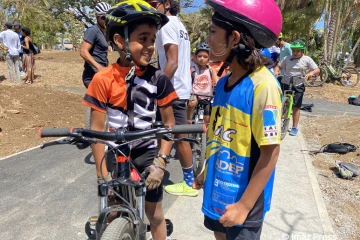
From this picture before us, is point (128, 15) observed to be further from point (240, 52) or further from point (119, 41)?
point (240, 52)

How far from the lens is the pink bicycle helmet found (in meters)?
1.82

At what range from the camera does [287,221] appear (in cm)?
373

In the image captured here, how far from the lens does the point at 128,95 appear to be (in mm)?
2322

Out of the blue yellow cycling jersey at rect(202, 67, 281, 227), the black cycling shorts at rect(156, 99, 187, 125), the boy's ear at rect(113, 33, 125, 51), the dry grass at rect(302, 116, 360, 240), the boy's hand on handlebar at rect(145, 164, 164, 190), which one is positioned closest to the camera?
the blue yellow cycling jersey at rect(202, 67, 281, 227)

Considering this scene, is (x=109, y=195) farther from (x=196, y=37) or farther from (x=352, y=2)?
(x=196, y=37)

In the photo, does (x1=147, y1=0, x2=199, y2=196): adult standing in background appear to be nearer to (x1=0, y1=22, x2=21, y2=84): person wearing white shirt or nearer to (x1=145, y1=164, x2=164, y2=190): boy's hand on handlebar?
(x1=145, y1=164, x2=164, y2=190): boy's hand on handlebar

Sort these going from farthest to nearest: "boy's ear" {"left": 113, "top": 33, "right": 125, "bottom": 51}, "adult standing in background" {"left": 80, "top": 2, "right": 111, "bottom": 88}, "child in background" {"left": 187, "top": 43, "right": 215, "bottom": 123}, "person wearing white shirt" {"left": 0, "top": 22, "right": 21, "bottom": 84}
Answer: "person wearing white shirt" {"left": 0, "top": 22, "right": 21, "bottom": 84}
"child in background" {"left": 187, "top": 43, "right": 215, "bottom": 123}
"adult standing in background" {"left": 80, "top": 2, "right": 111, "bottom": 88}
"boy's ear" {"left": 113, "top": 33, "right": 125, "bottom": 51}

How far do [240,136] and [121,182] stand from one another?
0.72m

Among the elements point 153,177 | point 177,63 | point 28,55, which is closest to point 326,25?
point 28,55

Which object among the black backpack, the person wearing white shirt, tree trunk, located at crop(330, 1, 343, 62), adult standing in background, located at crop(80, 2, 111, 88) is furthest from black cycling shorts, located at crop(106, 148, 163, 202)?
tree trunk, located at crop(330, 1, 343, 62)

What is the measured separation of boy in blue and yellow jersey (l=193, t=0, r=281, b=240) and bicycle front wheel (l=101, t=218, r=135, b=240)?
1.56ft

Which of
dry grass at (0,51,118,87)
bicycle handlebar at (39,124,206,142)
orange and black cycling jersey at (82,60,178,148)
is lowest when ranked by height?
dry grass at (0,51,118,87)

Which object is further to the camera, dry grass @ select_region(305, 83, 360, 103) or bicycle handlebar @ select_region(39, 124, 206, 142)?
dry grass @ select_region(305, 83, 360, 103)

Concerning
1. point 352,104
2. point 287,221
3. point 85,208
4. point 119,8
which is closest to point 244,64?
point 119,8
